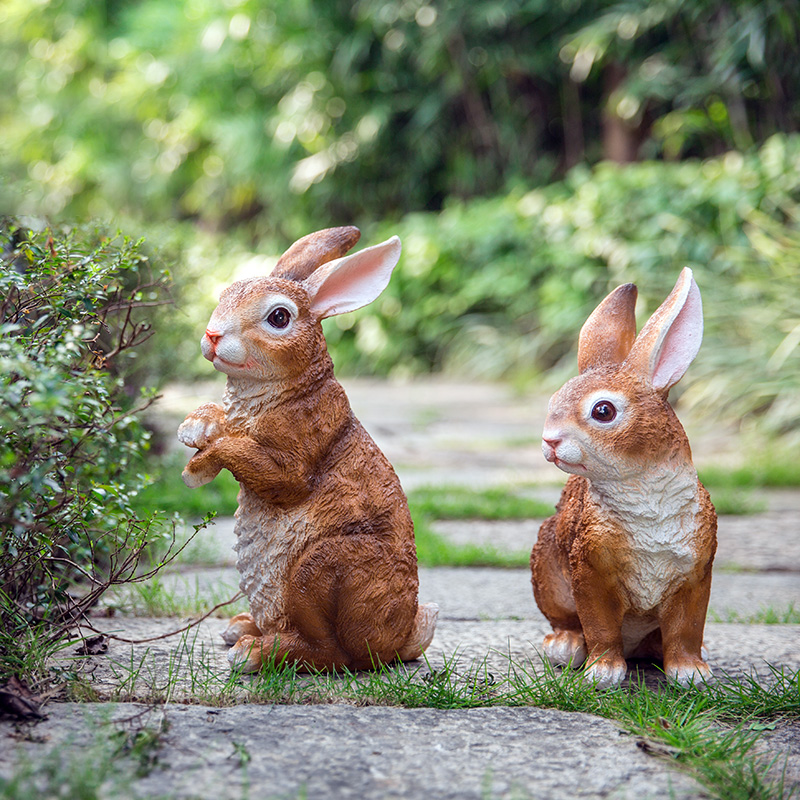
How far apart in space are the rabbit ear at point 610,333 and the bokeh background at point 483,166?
9.57 ft

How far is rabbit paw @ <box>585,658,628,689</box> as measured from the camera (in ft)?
7.34

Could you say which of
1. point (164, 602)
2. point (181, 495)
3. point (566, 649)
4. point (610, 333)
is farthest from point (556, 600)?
point (181, 495)

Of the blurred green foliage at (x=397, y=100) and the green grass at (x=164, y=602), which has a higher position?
the blurred green foliage at (x=397, y=100)

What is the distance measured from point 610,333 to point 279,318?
0.83 metres

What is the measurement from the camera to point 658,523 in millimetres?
2209

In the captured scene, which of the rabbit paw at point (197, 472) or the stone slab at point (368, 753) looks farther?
the rabbit paw at point (197, 472)

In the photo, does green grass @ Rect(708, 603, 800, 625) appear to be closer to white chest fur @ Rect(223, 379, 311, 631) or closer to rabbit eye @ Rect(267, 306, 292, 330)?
white chest fur @ Rect(223, 379, 311, 631)

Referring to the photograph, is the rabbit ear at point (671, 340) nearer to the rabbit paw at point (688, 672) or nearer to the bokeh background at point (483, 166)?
the rabbit paw at point (688, 672)

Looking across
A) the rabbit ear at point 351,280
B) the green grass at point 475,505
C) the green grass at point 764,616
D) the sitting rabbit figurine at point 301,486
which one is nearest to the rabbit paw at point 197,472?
the sitting rabbit figurine at point 301,486

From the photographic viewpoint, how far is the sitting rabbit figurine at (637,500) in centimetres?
221

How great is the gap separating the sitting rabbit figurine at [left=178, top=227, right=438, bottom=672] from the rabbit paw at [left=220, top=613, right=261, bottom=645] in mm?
83

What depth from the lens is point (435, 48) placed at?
1086cm

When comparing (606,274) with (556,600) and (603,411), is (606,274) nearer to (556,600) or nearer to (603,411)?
(556,600)

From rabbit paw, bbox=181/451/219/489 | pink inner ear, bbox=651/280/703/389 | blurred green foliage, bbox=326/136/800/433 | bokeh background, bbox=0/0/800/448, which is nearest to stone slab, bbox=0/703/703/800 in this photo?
rabbit paw, bbox=181/451/219/489
